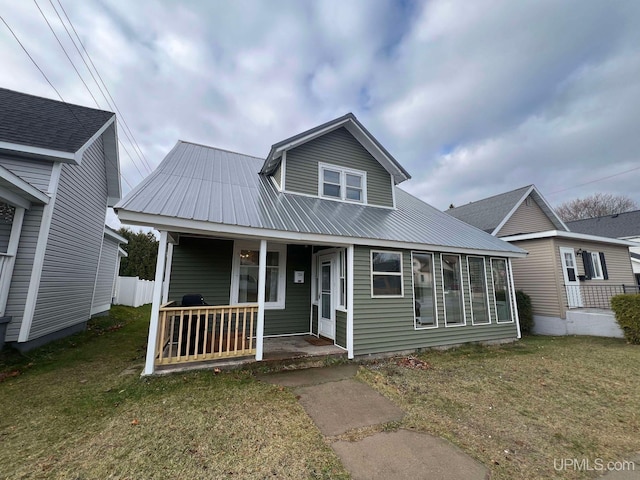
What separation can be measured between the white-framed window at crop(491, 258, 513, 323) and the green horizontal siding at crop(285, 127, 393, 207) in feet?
13.1

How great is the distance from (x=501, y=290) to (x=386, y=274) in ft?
15.7

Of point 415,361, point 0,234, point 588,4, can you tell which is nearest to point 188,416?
point 415,361

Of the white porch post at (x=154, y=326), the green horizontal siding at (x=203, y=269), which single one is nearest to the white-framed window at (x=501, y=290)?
the green horizontal siding at (x=203, y=269)

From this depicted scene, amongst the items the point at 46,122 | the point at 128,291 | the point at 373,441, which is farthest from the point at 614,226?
the point at 128,291

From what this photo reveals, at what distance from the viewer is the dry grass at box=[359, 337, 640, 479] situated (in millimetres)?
2920

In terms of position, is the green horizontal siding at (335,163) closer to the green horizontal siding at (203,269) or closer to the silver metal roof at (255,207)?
the silver metal roof at (255,207)

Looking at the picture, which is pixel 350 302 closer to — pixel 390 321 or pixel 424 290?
pixel 390 321

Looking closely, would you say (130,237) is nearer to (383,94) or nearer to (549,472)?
(383,94)

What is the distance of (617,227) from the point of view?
21.1 m

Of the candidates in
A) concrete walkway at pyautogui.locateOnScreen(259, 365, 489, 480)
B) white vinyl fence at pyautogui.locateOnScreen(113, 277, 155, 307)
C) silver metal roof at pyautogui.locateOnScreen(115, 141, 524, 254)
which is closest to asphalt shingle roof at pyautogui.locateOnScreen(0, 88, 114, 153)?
silver metal roof at pyautogui.locateOnScreen(115, 141, 524, 254)

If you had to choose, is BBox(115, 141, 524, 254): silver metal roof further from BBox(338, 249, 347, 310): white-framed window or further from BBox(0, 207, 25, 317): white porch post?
BBox(0, 207, 25, 317): white porch post

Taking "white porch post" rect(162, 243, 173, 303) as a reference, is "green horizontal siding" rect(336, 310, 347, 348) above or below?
below

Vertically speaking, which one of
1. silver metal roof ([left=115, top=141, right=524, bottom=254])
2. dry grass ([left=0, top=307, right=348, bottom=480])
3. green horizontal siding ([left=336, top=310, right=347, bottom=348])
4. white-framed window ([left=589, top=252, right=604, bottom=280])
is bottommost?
dry grass ([left=0, top=307, right=348, bottom=480])

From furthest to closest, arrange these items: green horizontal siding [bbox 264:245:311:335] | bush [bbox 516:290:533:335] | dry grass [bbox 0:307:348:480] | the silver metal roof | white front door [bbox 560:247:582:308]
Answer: bush [bbox 516:290:533:335] → white front door [bbox 560:247:582:308] → green horizontal siding [bbox 264:245:311:335] → the silver metal roof → dry grass [bbox 0:307:348:480]
